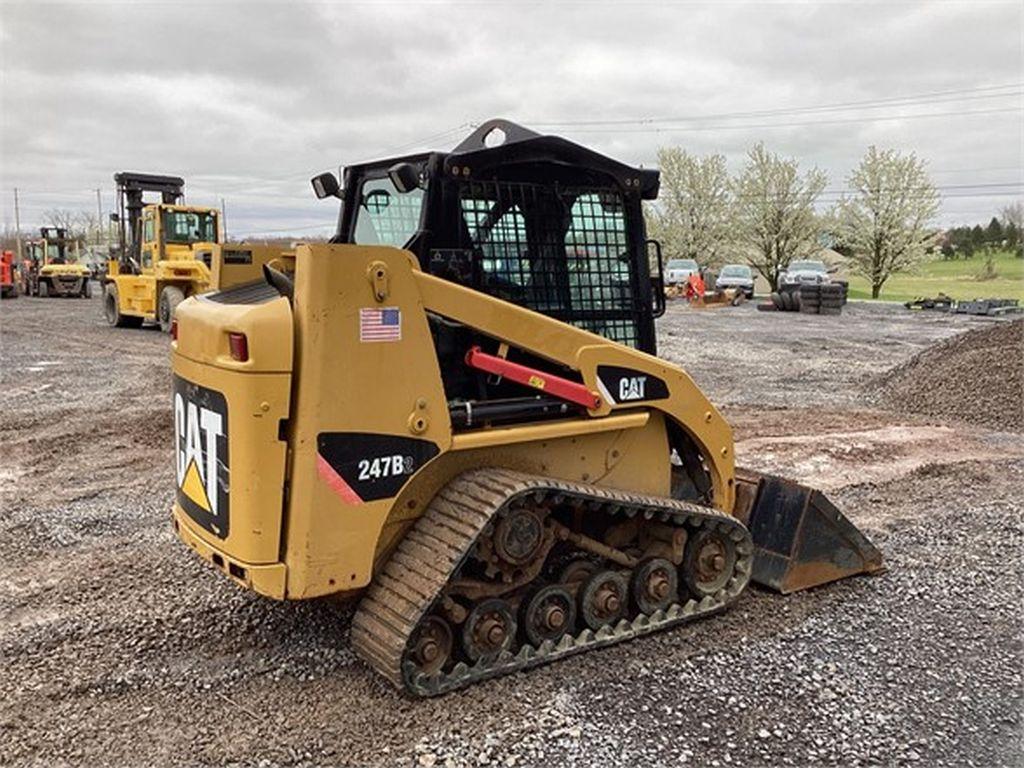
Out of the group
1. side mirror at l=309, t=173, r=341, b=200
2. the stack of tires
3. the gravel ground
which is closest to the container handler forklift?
the stack of tires

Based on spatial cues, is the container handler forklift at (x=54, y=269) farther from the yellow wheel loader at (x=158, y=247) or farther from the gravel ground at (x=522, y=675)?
the gravel ground at (x=522, y=675)

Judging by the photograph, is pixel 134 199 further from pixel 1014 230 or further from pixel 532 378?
pixel 1014 230

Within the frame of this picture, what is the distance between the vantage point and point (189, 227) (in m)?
20.1

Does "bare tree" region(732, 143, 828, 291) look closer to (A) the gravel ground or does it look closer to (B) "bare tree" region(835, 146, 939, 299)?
(B) "bare tree" region(835, 146, 939, 299)

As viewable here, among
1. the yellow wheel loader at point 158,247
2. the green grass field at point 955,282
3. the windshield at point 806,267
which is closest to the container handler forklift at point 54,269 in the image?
the yellow wheel loader at point 158,247

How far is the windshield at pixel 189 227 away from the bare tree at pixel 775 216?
1381 inches

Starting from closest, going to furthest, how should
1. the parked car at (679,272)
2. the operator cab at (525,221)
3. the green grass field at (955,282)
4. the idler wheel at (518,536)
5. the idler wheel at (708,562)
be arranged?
the idler wheel at (518,536) → the operator cab at (525,221) → the idler wheel at (708,562) → the parked car at (679,272) → the green grass field at (955,282)

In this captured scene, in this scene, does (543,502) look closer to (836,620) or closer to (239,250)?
(836,620)

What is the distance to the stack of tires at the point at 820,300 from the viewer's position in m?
29.3

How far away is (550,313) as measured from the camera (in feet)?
14.3

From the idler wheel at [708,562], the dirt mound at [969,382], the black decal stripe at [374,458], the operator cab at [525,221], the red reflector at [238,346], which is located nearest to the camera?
the red reflector at [238,346]

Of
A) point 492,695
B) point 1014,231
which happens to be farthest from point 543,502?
point 1014,231

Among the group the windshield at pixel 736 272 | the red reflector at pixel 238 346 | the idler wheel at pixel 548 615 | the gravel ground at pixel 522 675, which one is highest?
the windshield at pixel 736 272

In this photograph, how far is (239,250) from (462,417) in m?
1.75
